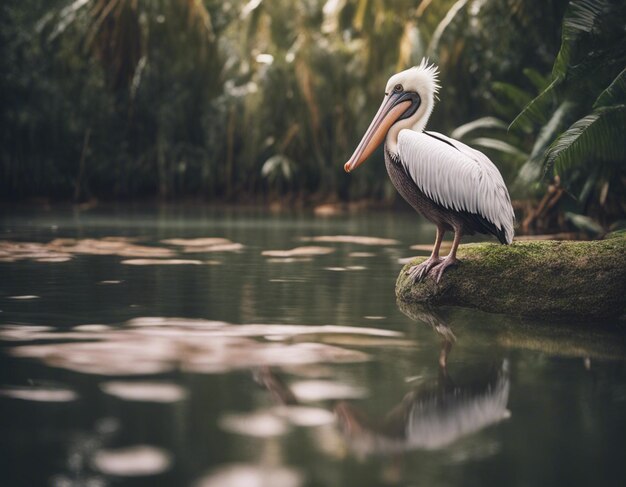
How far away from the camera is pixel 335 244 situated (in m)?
13.9

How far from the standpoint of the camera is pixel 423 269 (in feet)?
24.6

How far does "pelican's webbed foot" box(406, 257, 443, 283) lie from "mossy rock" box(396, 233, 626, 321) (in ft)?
0.20

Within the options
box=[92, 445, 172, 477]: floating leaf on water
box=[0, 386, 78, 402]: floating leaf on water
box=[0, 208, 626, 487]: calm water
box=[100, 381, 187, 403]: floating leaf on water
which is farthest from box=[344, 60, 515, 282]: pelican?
box=[92, 445, 172, 477]: floating leaf on water

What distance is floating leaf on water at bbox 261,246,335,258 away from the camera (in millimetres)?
12055

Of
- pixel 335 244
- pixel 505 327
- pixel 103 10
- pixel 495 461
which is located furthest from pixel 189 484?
pixel 103 10

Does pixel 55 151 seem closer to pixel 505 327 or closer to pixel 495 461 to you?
pixel 505 327

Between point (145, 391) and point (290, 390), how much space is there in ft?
2.08

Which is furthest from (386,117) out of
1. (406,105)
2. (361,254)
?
(361,254)

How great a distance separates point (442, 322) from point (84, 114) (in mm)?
22650

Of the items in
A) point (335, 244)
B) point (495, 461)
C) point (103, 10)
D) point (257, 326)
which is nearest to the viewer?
point (495, 461)

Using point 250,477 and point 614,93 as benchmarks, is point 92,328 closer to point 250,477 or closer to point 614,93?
point 250,477

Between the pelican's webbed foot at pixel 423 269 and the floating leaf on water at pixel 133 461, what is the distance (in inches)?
169

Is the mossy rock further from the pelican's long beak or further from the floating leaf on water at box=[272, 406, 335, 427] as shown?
the floating leaf on water at box=[272, 406, 335, 427]

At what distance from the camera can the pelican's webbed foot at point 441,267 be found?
23.8 ft
